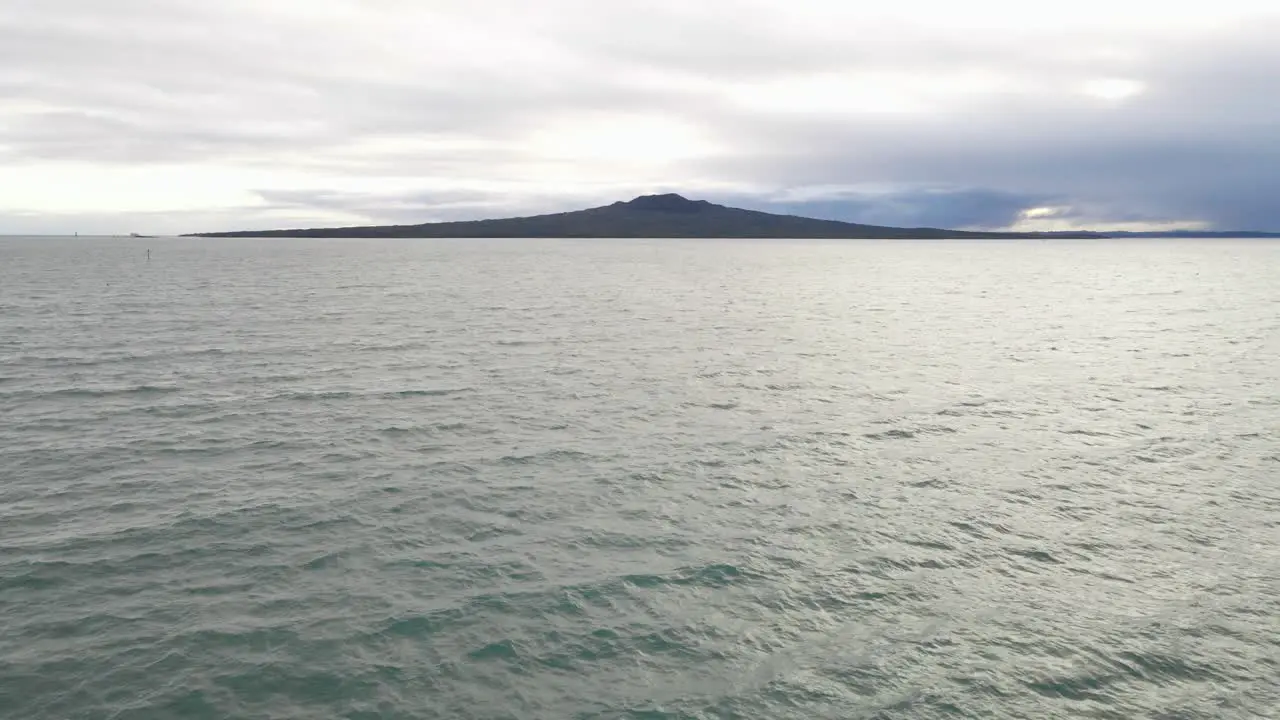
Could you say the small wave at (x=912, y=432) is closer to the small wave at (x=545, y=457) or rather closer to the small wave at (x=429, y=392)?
the small wave at (x=545, y=457)

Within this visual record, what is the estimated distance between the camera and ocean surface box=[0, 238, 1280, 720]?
1700 cm

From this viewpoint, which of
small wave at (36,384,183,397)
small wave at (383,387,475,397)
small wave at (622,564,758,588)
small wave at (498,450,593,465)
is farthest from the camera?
small wave at (383,387,475,397)

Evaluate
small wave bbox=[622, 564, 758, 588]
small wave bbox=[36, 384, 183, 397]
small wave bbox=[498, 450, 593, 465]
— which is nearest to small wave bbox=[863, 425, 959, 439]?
small wave bbox=[498, 450, 593, 465]

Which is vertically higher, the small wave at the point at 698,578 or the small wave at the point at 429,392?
the small wave at the point at 429,392

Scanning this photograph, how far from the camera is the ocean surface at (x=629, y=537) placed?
1700 centimetres

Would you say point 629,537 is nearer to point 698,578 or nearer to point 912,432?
point 698,578

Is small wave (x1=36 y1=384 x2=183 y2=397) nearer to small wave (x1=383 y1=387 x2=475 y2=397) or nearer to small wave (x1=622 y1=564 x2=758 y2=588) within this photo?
small wave (x1=383 y1=387 x2=475 y2=397)

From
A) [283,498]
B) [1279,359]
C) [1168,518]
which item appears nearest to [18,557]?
[283,498]

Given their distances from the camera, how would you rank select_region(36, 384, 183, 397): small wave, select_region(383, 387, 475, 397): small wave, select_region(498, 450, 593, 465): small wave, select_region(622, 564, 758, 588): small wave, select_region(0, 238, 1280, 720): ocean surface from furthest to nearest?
select_region(383, 387, 475, 397): small wave < select_region(36, 384, 183, 397): small wave < select_region(498, 450, 593, 465): small wave < select_region(622, 564, 758, 588): small wave < select_region(0, 238, 1280, 720): ocean surface

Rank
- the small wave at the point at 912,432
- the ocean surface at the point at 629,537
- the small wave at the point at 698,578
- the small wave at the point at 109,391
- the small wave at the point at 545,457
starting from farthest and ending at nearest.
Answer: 1. the small wave at the point at 109,391
2. the small wave at the point at 912,432
3. the small wave at the point at 545,457
4. the small wave at the point at 698,578
5. the ocean surface at the point at 629,537

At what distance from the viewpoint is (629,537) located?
2481 cm

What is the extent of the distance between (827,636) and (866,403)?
2698 centimetres

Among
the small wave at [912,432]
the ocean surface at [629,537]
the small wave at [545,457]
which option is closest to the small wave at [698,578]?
the ocean surface at [629,537]

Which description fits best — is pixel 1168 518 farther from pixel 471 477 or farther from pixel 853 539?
pixel 471 477
